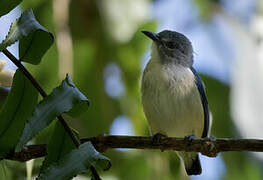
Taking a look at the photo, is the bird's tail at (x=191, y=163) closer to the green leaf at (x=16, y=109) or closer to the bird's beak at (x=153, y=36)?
the bird's beak at (x=153, y=36)

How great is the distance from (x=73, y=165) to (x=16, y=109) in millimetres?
454

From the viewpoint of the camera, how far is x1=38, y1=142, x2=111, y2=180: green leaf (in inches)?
67.8

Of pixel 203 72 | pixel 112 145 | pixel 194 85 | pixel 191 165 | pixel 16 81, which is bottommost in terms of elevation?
pixel 191 165

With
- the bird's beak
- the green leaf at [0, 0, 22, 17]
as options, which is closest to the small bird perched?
the bird's beak

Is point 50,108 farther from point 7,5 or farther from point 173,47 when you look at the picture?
point 173,47

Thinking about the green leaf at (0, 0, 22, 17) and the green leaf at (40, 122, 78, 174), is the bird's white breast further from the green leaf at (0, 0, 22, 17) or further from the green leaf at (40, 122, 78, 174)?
the green leaf at (0, 0, 22, 17)

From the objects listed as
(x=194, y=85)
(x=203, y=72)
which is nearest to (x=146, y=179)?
(x=194, y=85)

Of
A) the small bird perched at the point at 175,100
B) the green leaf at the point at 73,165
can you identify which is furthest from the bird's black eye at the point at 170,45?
the green leaf at the point at 73,165

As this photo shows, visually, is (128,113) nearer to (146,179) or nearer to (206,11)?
(146,179)

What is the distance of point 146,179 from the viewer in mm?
3979

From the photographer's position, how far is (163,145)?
2578 millimetres

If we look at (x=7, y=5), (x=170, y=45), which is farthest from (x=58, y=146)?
(x=170, y=45)

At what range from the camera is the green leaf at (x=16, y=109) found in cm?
206

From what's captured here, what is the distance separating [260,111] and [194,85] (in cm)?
69
